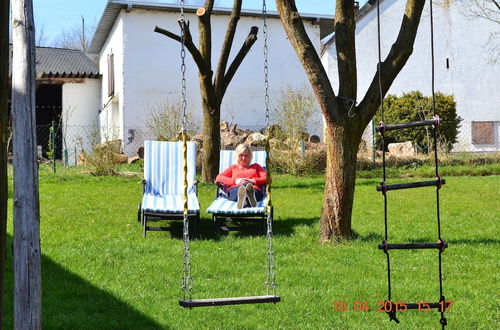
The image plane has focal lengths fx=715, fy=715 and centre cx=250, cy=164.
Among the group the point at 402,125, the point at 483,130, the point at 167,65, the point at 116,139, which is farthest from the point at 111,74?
the point at 402,125

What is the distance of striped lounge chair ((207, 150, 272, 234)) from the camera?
8.66 metres

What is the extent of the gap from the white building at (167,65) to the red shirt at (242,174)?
39.3ft

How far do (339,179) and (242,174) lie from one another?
1.84 meters

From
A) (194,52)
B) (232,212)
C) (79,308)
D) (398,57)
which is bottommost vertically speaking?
(79,308)

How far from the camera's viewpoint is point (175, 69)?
898 inches

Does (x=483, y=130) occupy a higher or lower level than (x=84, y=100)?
lower

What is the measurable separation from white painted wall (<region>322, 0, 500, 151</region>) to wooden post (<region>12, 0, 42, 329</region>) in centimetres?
2374

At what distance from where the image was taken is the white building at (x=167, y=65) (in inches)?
868

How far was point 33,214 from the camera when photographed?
12.7 ft

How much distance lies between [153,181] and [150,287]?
13.1 feet

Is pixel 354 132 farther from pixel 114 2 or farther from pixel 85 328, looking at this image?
pixel 114 2

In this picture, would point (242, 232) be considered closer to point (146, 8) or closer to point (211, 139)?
point (211, 139)

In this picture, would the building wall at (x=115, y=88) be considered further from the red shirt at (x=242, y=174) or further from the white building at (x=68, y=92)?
the red shirt at (x=242, y=174)

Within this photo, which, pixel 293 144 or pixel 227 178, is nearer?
pixel 227 178
